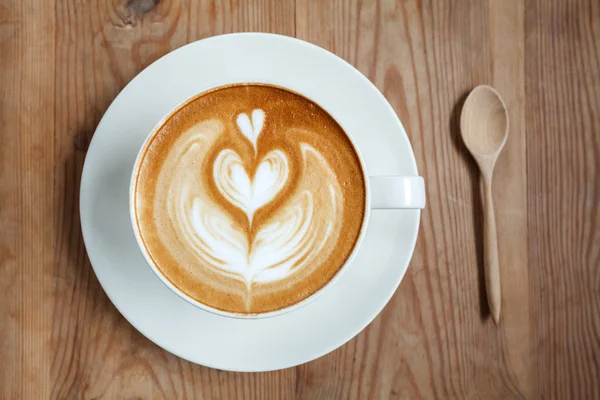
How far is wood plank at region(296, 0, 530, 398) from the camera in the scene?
907 millimetres

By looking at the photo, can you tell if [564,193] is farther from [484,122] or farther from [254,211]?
[254,211]

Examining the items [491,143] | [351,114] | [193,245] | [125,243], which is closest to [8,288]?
[125,243]

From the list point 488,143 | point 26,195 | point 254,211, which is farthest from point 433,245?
point 26,195

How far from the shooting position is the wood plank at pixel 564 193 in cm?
93

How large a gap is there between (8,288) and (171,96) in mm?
452

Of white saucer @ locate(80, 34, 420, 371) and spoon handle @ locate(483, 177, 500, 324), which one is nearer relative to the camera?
white saucer @ locate(80, 34, 420, 371)

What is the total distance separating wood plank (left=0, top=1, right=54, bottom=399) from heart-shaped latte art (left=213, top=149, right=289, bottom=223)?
14.3 inches

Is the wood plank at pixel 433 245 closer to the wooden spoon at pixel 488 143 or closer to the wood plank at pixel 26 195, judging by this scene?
the wooden spoon at pixel 488 143

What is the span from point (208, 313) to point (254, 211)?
19cm

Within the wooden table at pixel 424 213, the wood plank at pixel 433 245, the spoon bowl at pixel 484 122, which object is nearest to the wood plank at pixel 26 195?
the wooden table at pixel 424 213

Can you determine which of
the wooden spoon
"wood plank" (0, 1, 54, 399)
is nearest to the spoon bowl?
the wooden spoon

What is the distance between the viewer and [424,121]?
92cm

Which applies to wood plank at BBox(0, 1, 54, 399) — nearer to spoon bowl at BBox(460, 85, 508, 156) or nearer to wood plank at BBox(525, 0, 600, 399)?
spoon bowl at BBox(460, 85, 508, 156)

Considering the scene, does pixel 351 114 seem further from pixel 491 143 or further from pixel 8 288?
pixel 8 288
